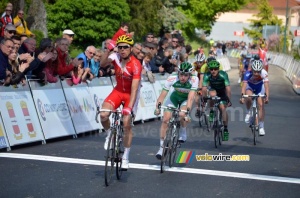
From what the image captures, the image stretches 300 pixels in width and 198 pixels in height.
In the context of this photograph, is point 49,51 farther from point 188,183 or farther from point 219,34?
point 219,34

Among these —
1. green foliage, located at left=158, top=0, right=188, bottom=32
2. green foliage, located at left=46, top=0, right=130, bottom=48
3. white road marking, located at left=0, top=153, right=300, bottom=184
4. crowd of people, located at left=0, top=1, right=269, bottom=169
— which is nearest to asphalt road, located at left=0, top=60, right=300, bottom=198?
white road marking, located at left=0, top=153, right=300, bottom=184

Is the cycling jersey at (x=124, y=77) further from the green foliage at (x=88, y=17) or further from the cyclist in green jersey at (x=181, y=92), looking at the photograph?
the green foliage at (x=88, y=17)

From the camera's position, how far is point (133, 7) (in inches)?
2007

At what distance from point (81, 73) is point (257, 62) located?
14.1 feet

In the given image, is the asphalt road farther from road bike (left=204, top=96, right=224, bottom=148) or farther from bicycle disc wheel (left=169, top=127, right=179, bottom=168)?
road bike (left=204, top=96, right=224, bottom=148)

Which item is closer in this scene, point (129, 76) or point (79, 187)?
point (79, 187)

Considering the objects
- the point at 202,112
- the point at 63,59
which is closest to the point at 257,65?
the point at 202,112

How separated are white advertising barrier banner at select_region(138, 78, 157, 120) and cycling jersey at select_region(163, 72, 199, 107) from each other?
22.1 ft

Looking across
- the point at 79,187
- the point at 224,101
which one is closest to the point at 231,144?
the point at 224,101

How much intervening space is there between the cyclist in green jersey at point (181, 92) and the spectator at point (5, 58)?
3175mm

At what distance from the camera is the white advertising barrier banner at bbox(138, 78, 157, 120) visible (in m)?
21.1

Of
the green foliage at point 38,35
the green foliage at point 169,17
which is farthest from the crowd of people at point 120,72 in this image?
the green foliage at point 169,17

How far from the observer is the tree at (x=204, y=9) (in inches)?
3263

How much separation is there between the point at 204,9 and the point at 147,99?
2474 inches
